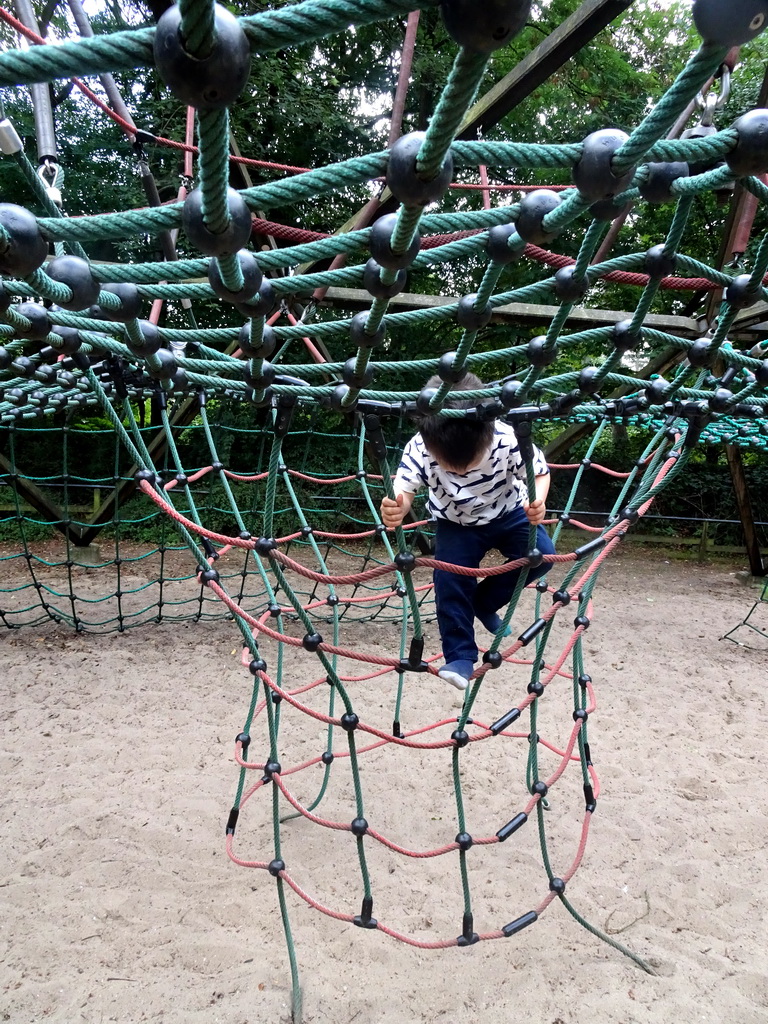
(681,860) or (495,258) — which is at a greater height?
(495,258)

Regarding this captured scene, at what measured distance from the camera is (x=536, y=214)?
64cm

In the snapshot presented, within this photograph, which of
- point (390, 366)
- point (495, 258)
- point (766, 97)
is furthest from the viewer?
point (766, 97)

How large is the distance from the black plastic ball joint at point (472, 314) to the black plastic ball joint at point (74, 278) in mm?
451

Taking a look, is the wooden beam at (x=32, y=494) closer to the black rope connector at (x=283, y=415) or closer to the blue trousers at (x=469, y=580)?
the blue trousers at (x=469, y=580)

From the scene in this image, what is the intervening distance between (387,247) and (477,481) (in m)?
1.09

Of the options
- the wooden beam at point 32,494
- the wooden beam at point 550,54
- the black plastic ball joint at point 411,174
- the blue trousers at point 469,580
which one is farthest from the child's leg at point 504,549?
the wooden beam at point 32,494

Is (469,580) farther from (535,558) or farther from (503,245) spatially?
(503,245)

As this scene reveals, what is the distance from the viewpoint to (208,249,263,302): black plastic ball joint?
62cm

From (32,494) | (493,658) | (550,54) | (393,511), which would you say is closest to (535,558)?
(493,658)

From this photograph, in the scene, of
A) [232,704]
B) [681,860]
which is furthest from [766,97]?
[232,704]

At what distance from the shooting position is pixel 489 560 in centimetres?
521

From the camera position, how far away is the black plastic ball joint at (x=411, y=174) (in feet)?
1.55

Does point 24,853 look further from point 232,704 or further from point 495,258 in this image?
point 495,258

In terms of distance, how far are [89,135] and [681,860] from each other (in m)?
5.50
